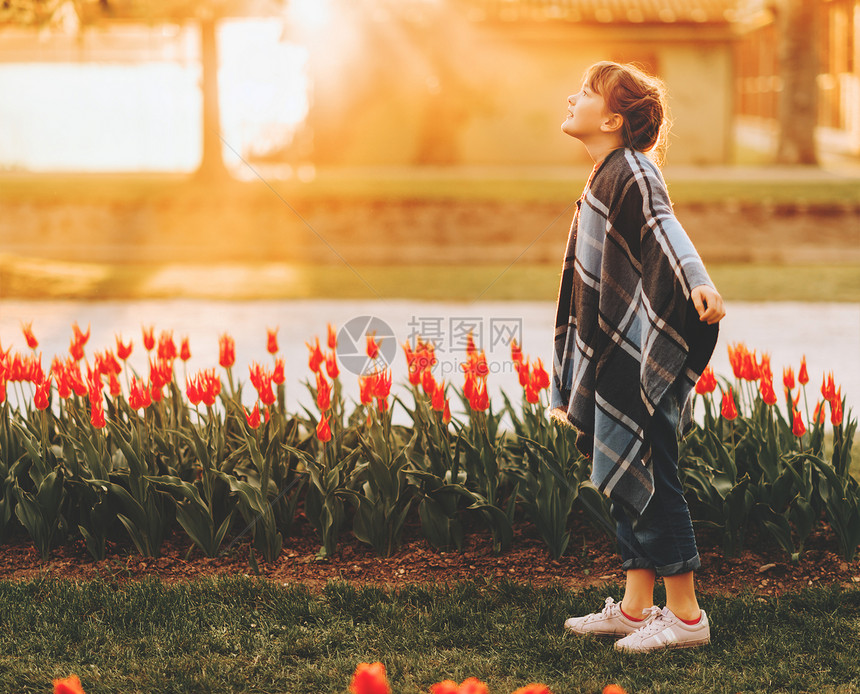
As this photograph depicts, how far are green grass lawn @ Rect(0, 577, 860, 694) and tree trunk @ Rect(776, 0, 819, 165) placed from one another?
18.2 meters

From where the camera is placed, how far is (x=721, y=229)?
47.4ft

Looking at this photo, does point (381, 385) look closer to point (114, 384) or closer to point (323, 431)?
point (323, 431)

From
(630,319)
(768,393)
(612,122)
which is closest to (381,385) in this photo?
(630,319)

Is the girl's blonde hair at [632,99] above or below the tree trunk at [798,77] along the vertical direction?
below

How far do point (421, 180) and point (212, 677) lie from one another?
50.9 ft

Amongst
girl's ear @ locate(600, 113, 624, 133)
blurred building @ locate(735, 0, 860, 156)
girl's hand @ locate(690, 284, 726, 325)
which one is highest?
blurred building @ locate(735, 0, 860, 156)

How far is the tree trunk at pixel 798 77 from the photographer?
19516mm

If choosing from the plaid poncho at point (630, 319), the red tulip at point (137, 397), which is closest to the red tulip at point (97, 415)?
the red tulip at point (137, 397)

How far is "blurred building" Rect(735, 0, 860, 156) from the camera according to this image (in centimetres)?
2355

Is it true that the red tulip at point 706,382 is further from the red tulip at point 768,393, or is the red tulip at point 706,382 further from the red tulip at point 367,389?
the red tulip at point 367,389

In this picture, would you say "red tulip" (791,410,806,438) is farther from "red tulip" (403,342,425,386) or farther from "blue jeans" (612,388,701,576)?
"red tulip" (403,342,425,386)

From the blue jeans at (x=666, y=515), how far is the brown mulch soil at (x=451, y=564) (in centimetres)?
54

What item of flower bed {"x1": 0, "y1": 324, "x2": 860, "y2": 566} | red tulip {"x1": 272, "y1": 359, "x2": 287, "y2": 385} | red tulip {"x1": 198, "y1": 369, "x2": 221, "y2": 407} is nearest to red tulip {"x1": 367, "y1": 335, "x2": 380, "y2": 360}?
flower bed {"x1": 0, "y1": 324, "x2": 860, "y2": 566}

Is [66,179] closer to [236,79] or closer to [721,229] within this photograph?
[236,79]
